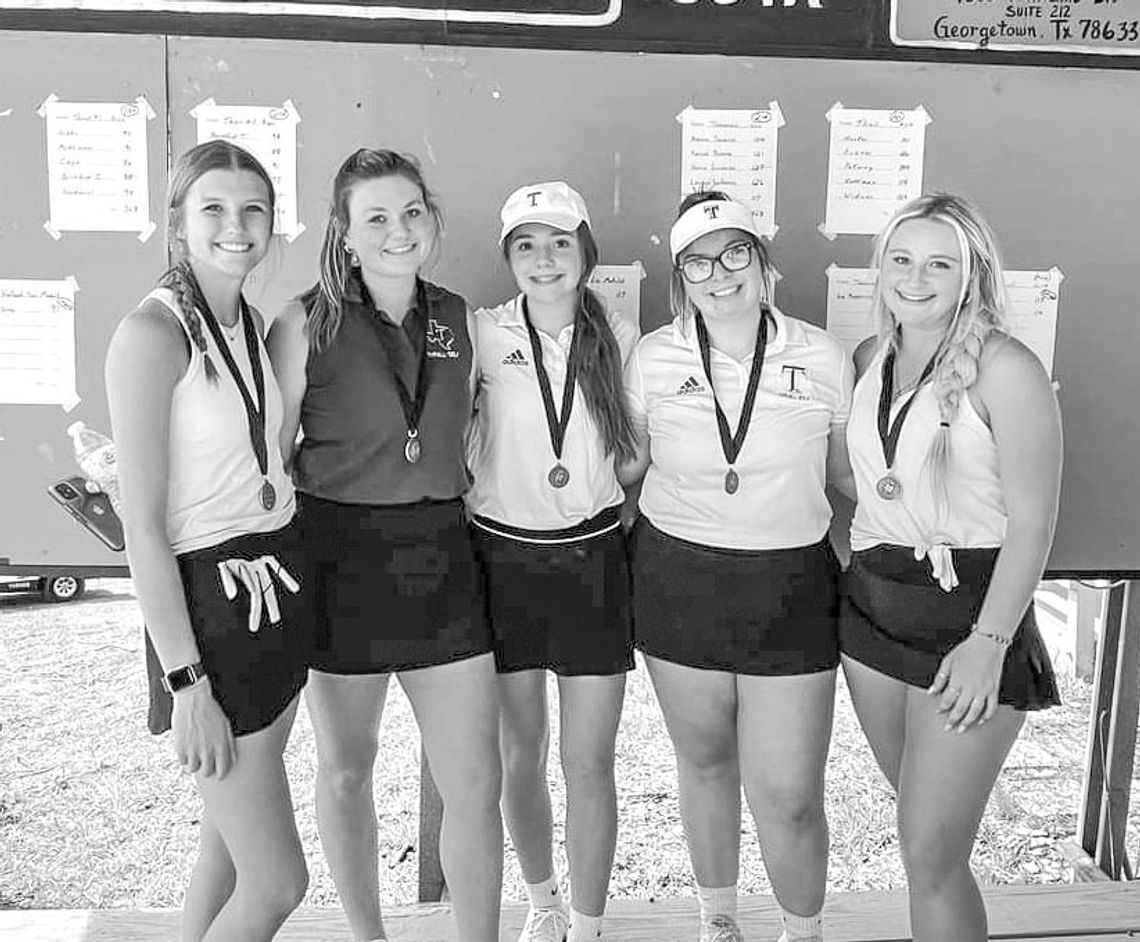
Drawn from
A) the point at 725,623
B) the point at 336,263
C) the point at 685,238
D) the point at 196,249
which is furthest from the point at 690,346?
the point at 196,249

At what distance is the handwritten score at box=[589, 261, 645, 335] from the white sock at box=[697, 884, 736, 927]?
1405mm

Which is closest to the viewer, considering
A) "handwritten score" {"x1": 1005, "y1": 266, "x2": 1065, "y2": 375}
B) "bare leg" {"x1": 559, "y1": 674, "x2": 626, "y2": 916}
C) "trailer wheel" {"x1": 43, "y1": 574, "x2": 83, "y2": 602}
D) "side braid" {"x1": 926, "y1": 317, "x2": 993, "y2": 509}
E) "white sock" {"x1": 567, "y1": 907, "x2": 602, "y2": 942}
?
"side braid" {"x1": 926, "y1": 317, "x2": 993, "y2": 509}

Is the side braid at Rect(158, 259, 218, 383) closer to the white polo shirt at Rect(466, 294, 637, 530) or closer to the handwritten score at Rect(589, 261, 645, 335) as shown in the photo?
the white polo shirt at Rect(466, 294, 637, 530)

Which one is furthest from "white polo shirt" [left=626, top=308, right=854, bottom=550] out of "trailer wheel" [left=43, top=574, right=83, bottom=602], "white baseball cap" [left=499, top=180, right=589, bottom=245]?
"trailer wheel" [left=43, top=574, right=83, bottom=602]

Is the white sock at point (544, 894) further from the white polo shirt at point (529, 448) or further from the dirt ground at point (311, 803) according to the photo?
the dirt ground at point (311, 803)

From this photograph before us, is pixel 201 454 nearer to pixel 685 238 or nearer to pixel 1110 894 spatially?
pixel 685 238

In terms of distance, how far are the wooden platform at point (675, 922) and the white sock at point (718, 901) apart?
11.3 inches

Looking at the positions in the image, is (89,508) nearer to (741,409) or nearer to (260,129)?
(260,129)

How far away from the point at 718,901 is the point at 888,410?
4.05 feet

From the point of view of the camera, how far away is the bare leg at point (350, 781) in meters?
2.23

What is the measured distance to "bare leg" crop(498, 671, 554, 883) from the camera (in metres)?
2.36

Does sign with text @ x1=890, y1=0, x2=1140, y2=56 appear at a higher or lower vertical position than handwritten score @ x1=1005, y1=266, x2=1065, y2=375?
higher

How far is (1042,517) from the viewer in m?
1.98

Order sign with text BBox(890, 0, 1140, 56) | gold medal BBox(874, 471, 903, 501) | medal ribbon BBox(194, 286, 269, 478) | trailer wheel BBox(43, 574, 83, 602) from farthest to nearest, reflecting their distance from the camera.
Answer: trailer wheel BBox(43, 574, 83, 602), sign with text BBox(890, 0, 1140, 56), gold medal BBox(874, 471, 903, 501), medal ribbon BBox(194, 286, 269, 478)
